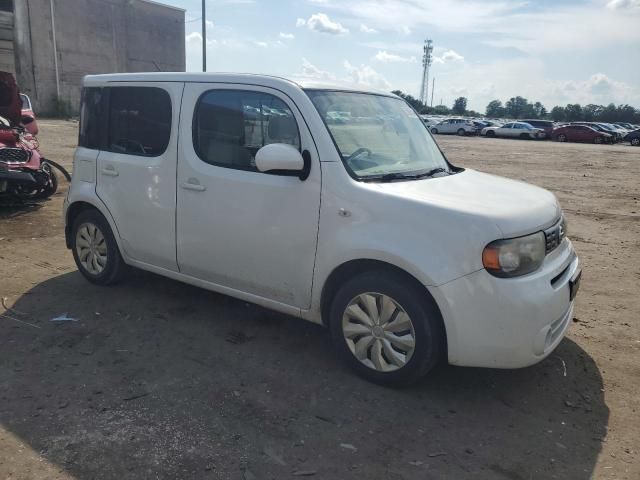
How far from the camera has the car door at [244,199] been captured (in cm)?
366

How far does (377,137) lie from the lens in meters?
3.93

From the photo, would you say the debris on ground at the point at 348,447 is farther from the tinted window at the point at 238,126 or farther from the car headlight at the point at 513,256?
the tinted window at the point at 238,126

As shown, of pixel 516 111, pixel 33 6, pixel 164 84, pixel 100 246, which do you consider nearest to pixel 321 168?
pixel 164 84

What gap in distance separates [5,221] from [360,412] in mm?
6713

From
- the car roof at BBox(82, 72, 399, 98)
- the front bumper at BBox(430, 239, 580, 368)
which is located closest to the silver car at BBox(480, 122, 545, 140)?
the car roof at BBox(82, 72, 399, 98)

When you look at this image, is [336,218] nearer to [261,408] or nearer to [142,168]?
[261,408]

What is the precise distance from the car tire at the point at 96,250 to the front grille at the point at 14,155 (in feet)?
12.0

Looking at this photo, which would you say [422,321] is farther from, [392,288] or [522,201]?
[522,201]

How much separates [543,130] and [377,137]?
144 ft

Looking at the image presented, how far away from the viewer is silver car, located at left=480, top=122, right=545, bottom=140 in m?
43.4

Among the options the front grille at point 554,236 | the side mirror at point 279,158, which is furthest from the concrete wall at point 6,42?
the front grille at point 554,236

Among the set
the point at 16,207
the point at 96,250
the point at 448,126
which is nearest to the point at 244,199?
the point at 96,250

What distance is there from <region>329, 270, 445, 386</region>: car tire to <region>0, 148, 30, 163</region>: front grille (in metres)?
6.62

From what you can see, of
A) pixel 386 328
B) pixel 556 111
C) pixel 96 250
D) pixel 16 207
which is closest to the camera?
pixel 386 328
